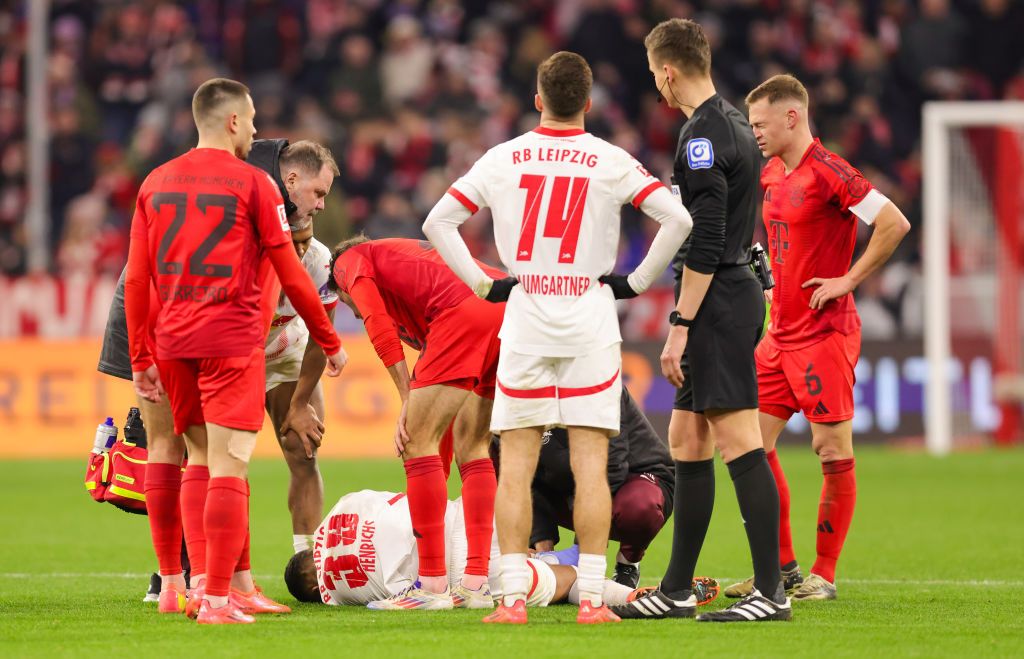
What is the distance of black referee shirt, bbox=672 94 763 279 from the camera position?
19.5 feet

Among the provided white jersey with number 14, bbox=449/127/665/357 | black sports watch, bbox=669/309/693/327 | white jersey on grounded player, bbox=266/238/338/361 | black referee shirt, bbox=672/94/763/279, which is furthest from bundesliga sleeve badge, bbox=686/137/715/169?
white jersey on grounded player, bbox=266/238/338/361

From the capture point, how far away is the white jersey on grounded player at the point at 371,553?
6.84 metres

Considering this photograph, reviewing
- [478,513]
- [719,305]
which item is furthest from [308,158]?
[719,305]

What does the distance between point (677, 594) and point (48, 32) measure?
17191 mm

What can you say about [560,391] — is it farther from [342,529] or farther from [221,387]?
[342,529]

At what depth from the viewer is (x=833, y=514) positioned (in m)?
7.08

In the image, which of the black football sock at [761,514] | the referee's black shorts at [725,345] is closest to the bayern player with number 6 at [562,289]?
the referee's black shorts at [725,345]

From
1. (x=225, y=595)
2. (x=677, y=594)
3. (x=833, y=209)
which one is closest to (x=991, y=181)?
(x=833, y=209)

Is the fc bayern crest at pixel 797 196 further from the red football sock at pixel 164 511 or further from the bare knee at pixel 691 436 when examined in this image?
the red football sock at pixel 164 511

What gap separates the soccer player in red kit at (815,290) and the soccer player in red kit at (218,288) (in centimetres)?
235

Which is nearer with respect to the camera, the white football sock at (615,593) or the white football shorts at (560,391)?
the white football shorts at (560,391)

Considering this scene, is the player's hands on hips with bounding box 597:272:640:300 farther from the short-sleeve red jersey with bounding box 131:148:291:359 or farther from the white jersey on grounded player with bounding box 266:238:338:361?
the white jersey on grounded player with bounding box 266:238:338:361

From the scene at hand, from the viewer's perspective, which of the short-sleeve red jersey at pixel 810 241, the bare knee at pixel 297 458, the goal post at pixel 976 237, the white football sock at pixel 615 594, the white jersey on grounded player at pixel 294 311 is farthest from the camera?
the goal post at pixel 976 237

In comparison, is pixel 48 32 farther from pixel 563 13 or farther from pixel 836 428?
pixel 836 428
